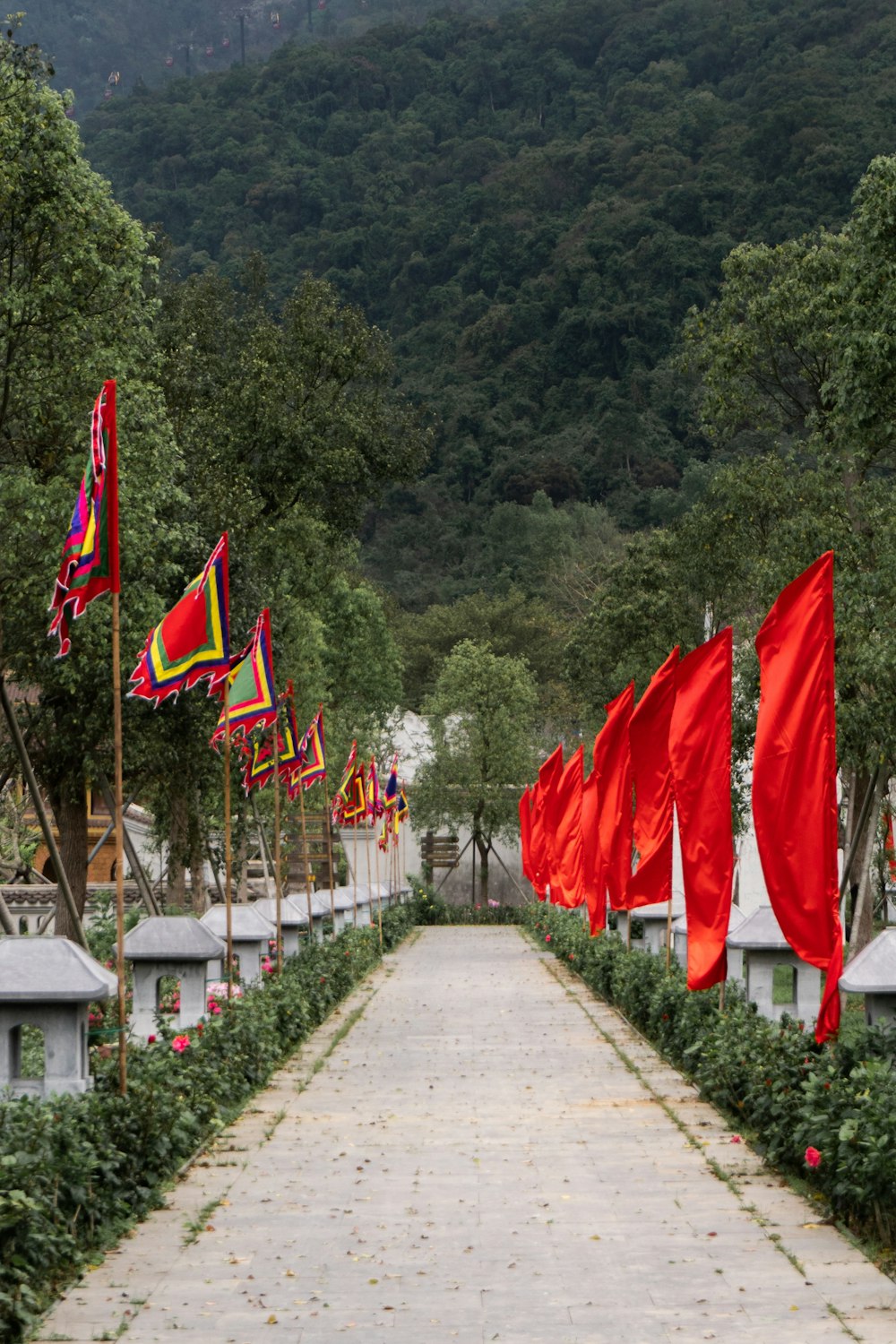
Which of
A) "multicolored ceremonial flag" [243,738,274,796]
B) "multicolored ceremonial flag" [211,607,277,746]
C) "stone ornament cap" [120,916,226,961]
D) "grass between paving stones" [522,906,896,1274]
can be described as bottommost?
"grass between paving stones" [522,906,896,1274]

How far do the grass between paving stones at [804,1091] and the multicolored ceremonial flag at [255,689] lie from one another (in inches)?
177

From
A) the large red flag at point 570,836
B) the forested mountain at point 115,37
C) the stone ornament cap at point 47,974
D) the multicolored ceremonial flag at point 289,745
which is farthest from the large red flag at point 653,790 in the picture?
the forested mountain at point 115,37

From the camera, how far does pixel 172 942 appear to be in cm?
1246

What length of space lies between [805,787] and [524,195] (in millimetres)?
106108

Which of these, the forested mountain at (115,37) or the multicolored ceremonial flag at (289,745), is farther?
the forested mountain at (115,37)

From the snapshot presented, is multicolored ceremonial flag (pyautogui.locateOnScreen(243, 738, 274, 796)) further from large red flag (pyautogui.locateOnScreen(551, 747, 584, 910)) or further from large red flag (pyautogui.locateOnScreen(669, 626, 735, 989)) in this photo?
large red flag (pyautogui.locateOnScreen(669, 626, 735, 989))

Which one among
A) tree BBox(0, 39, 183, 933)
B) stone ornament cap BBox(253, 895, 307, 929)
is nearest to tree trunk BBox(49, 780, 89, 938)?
stone ornament cap BBox(253, 895, 307, 929)

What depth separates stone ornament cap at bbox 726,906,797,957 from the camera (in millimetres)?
12758

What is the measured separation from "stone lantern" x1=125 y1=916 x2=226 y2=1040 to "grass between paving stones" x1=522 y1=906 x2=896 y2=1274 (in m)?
3.70

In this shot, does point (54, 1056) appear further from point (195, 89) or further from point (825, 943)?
point (195, 89)

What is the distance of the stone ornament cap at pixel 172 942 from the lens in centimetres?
1239

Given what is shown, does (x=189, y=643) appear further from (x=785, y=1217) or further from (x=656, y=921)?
(x=656, y=921)

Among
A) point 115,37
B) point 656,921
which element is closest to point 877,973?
point 656,921

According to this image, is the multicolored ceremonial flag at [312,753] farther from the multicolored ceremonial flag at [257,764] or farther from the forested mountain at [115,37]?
the forested mountain at [115,37]
